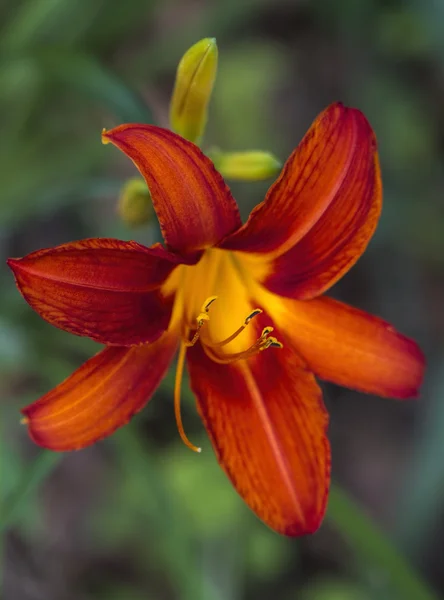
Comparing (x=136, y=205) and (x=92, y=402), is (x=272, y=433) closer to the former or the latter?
(x=92, y=402)

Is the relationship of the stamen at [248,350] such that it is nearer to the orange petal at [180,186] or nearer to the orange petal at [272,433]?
the orange petal at [272,433]

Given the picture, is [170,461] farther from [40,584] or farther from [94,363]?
[94,363]

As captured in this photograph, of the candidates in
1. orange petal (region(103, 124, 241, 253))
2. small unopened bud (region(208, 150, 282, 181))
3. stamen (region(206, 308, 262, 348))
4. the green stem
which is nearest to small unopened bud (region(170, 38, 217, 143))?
small unopened bud (region(208, 150, 282, 181))

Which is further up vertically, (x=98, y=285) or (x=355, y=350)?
(x=98, y=285)

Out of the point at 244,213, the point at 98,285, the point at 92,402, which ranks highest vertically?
the point at 98,285

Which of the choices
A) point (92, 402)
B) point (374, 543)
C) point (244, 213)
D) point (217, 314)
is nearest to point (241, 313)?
point (217, 314)

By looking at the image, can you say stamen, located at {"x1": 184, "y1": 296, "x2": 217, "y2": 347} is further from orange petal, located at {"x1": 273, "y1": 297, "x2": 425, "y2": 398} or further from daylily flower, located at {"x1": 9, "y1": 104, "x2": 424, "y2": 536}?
orange petal, located at {"x1": 273, "y1": 297, "x2": 425, "y2": 398}
